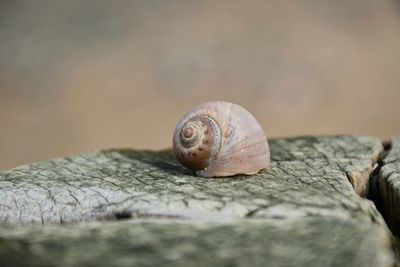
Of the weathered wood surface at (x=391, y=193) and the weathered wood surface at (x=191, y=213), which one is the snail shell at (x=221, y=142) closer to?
the weathered wood surface at (x=191, y=213)

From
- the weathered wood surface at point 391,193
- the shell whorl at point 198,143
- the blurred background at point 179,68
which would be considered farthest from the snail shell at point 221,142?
the blurred background at point 179,68

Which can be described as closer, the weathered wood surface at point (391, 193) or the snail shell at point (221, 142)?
the weathered wood surface at point (391, 193)

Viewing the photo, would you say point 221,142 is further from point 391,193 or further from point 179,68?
point 179,68

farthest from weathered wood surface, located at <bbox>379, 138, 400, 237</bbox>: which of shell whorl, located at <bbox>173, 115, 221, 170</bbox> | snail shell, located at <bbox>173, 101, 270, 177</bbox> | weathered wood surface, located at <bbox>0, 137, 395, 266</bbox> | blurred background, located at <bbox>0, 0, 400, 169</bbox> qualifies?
blurred background, located at <bbox>0, 0, 400, 169</bbox>

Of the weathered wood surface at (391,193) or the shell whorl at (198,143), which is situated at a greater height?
the shell whorl at (198,143)

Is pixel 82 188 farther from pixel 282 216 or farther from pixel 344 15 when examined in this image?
pixel 344 15

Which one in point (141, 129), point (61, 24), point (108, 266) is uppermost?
point (61, 24)

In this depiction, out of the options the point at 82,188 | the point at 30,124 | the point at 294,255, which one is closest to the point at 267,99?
the point at 30,124
